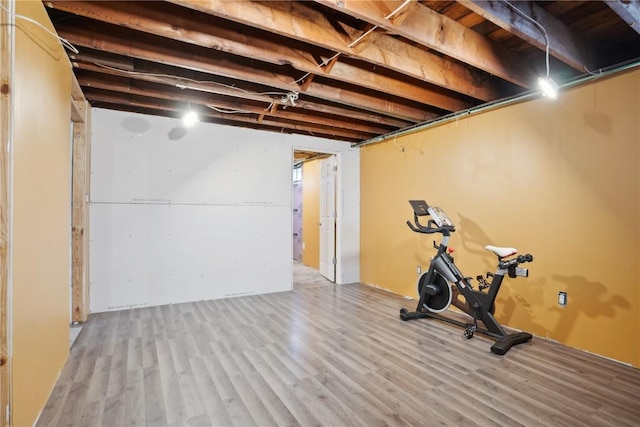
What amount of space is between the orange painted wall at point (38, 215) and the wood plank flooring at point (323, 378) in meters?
0.34

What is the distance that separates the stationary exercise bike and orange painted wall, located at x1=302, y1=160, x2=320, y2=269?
3737 mm

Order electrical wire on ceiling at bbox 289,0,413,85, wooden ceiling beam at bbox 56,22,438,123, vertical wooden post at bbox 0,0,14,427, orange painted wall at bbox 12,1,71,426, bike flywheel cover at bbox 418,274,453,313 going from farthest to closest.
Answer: bike flywheel cover at bbox 418,274,453,313, wooden ceiling beam at bbox 56,22,438,123, electrical wire on ceiling at bbox 289,0,413,85, orange painted wall at bbox 12,1,71,426, vertical wooden post at bbox 0,0,14,427

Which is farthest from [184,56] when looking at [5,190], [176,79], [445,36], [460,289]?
[460,289]

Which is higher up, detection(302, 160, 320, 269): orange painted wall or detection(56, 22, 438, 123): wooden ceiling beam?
detection(56, 22, 438, 123): wooden ceiling beam

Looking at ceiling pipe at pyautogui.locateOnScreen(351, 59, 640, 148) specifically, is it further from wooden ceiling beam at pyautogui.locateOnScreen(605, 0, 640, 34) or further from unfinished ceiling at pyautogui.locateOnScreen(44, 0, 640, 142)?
wooden ceiling beam at pyautogui.locateOnScreen(605, 0, 640, 34)

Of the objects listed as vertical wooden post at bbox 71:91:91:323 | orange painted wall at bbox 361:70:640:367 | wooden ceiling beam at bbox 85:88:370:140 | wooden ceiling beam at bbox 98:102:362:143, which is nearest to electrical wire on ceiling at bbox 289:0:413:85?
wooden ceiling beam at bbox 85:88:370:140

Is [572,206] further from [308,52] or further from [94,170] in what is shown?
[94,170]

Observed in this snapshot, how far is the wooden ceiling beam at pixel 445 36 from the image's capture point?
203 cm

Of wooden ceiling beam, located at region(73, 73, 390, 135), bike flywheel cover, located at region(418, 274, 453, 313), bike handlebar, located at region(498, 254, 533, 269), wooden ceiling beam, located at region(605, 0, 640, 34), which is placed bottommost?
bike flywheel cover, located at region(418, 274, 453, 313)

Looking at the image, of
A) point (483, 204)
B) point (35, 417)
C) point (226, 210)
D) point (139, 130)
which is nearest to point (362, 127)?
point (483, 204)

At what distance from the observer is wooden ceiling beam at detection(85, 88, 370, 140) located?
3.56 metres

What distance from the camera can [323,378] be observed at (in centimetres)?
231

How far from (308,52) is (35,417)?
3.08 m

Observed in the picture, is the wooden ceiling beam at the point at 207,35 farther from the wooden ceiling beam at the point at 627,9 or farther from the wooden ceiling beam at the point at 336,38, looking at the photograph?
the wooden ceiling beam at the point at 627,9
